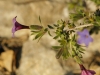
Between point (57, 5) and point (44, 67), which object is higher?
point (57, 5)

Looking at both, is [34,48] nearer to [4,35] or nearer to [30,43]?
[30,43]

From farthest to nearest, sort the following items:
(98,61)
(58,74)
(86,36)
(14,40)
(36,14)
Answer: (36,14), (14,40), (98,61), (58,74), (86,36)

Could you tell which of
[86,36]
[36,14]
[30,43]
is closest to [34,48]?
[30,43]

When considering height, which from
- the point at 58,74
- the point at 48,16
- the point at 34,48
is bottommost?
the point at 58,74

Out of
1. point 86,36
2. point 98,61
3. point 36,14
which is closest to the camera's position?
point 86,36

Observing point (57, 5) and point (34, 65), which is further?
point (57, 5)

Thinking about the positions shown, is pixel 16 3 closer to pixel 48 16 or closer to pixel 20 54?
pixel 48 16

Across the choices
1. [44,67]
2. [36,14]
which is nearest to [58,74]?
[44,67]
